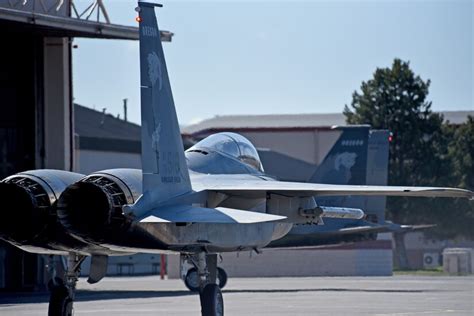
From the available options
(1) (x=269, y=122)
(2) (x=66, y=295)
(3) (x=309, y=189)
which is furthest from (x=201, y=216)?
(1) (x=269, y=122)

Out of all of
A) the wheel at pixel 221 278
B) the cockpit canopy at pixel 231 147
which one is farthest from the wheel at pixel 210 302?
the wheel at pixel 221 278

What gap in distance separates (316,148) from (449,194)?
51.0 meters

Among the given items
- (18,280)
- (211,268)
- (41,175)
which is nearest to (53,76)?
(18,280)

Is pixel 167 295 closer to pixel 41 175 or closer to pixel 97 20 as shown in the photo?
pixel 97 20

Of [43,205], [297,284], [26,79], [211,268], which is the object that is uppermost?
[26,79]

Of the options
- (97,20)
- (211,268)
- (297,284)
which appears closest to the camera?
(211,268)

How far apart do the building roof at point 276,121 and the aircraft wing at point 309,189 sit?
51.2 meters

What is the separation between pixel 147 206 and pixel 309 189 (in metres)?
2.93

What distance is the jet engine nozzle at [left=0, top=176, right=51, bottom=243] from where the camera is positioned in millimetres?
15477

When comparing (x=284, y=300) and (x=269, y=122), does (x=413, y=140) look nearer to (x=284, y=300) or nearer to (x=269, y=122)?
(x=269, y=122)

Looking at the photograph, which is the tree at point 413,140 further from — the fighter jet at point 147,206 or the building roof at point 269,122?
the fighter jet at point 147,206

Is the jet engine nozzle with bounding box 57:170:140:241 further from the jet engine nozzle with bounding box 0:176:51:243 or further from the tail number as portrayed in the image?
the tail number

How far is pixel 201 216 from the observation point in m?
15.0

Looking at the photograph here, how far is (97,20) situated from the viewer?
29422 millimetres
